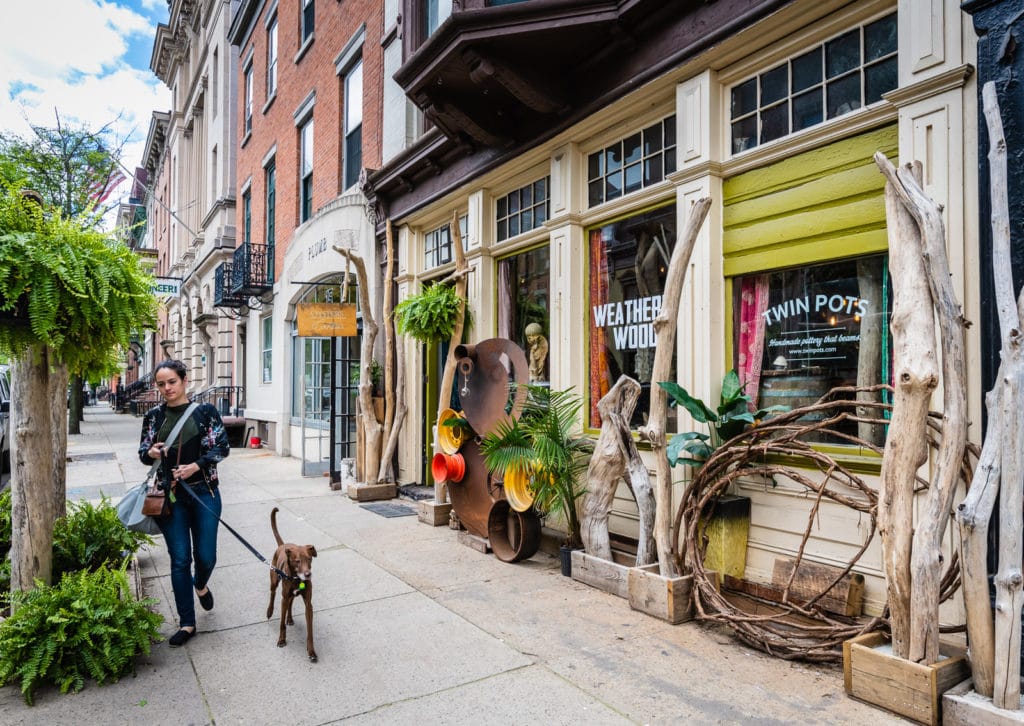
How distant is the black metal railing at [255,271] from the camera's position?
16.7m

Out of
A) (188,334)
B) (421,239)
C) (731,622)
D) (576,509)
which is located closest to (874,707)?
(731,622)

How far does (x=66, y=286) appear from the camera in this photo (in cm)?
379

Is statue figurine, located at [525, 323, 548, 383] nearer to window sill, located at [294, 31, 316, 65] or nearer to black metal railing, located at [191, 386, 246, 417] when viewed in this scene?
window sill, located at [294, 31, 316, 65]

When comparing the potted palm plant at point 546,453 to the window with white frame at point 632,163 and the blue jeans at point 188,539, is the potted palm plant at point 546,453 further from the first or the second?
the blue jeans at point 188,539

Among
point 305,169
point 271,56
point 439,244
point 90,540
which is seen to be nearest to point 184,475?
point 90,540

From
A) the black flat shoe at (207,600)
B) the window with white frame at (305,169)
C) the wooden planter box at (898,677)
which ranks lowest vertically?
the black flat shoe at (207,600)

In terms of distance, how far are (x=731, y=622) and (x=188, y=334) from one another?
26.3m

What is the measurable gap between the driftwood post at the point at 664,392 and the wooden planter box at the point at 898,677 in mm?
1389

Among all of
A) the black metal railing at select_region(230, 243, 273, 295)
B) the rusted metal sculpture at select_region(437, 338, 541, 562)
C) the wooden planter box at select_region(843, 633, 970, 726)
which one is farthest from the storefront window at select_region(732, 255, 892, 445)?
the black metal railing at select_region(230, 243, 273, 295)

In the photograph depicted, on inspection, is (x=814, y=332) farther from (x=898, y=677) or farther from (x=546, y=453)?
(x=898, y=677)

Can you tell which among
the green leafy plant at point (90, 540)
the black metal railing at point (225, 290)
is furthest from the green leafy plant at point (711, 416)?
the black metal railing at point (225, 290)

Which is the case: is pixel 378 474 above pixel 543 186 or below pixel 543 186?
below

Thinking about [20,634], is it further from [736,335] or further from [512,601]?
[736,335]

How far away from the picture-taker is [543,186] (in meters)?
7.85
